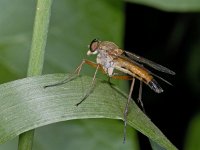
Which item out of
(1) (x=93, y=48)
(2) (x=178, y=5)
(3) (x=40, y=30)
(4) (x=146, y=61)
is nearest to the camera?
(3) (x=40, y=30)

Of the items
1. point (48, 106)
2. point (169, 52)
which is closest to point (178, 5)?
point (169, 52)

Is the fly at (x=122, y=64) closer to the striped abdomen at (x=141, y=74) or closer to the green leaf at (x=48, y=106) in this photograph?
the striped abdomen at (x=141, y=74)

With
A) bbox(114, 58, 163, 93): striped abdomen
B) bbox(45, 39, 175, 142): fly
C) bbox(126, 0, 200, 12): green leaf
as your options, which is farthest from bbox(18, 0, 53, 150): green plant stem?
bbox(126, 0, 200, 12): green leaf

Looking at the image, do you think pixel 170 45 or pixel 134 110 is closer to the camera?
pixel 134 110

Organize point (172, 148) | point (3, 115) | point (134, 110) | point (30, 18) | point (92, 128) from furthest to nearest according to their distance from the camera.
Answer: point (30, 18) < point (92, 128) < point (134, 110) < point (172, 148) < point (3, 115)

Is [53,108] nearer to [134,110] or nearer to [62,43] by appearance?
[134,110]

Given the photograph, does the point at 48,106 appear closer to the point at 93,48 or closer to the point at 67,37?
the point at 93,48

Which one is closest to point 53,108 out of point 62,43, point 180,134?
point 62,43
